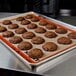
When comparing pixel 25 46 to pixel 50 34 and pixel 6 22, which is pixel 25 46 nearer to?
pixel 50 34

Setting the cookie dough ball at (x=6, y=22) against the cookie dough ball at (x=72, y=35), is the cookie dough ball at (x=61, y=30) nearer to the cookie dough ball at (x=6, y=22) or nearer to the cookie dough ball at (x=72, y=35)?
the cookie dough ball at (x=72, y=35)

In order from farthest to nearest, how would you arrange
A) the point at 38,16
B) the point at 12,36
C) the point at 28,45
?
1. the point at 38,16
2. the point at 12,36
3. the point at 28,45

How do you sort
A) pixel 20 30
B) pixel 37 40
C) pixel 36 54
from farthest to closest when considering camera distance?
pixel 20 30 < pixel 37 40 < pixel 36 54

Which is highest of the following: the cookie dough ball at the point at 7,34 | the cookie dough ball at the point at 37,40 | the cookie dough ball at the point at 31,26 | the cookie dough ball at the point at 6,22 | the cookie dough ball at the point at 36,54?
the cookie dough ball at the point at 6,22

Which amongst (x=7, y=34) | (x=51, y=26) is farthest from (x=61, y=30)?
(x=7, y=34)

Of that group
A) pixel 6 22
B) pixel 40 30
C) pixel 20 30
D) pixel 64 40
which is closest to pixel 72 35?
pixel 64 40

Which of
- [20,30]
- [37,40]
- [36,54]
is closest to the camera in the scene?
[36,54]

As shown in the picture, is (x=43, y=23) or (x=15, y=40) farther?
(x=43, y=23)

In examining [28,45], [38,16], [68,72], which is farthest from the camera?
[38,16]

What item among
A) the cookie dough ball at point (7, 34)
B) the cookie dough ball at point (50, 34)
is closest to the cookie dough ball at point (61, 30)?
the cookie dough ball at point (50, 34)

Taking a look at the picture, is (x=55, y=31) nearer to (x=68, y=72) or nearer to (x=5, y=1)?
(x=68, y=72)

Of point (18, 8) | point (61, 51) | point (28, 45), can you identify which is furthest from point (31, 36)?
point (18, 8)
